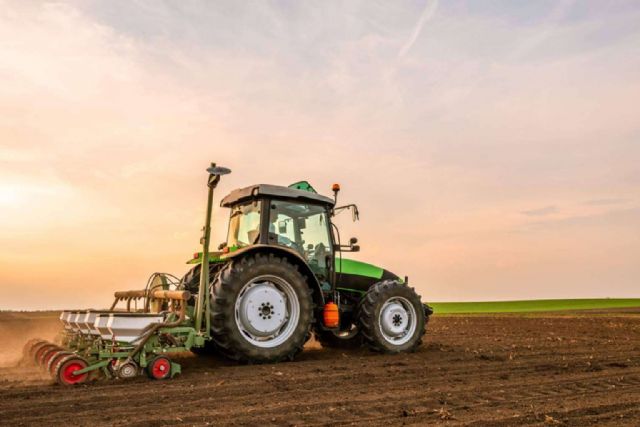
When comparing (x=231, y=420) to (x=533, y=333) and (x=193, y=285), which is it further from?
(x=533, y=333)

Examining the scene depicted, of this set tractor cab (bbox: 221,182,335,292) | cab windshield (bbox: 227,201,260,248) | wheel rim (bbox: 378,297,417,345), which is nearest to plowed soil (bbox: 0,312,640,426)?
wheel rim (bbox: 378,297,417,345)

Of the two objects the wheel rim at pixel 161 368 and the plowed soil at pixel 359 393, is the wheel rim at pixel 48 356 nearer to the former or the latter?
the plowed soil at pixel 359 393

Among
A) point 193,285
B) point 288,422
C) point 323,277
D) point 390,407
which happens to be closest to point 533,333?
point 323,277

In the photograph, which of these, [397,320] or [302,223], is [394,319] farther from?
[302,223]

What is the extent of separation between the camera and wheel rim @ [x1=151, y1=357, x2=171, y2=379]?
717cm

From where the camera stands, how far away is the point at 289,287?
859 cm

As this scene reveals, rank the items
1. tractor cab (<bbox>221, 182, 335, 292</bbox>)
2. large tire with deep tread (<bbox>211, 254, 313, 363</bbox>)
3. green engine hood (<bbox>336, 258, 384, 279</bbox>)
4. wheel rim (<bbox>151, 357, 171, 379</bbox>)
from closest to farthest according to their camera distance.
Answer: wheel rim (<bbox>151, 357, 171, 379</bbox>) < large tire with deep tread (<bbox>211, 254, 313, 363</bbox>) < tractor cab (<bbox>221, 182, 335, 292</bbox>) < green engine hood (<bbox>336, 258, 384, 279</bbox>)

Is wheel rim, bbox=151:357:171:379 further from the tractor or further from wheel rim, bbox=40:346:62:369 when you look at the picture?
wheel rim, bbox=40:346:62:369

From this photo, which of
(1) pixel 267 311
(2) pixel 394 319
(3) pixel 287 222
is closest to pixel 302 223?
(3) pixel 287 222

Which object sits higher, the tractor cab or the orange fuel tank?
the tractor cab

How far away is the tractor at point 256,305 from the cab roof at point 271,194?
2 centimetres

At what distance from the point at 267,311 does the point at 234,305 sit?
1.91 feet

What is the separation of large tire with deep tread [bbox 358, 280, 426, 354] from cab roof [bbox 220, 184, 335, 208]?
5.29ft

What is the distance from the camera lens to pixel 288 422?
16.9 ft
